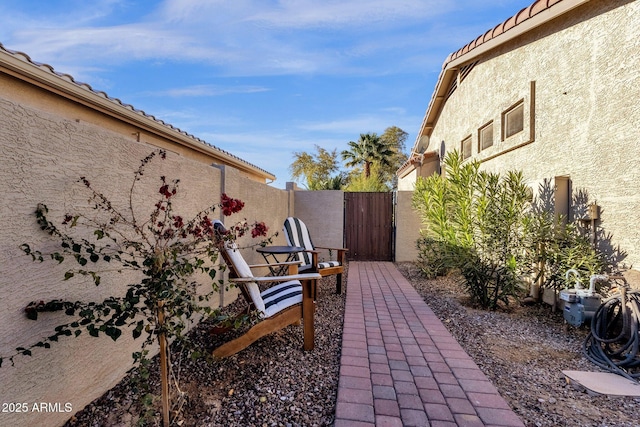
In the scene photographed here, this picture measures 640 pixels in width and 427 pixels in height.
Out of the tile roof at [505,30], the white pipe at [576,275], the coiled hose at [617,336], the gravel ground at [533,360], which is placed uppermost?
the tile roof at [505,30]

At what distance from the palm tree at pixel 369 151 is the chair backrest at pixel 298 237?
1838 cm

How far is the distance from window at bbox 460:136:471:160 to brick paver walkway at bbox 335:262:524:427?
558 cm

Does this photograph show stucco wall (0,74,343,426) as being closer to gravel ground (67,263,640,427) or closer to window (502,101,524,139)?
gravel ground (67,263,640,427)

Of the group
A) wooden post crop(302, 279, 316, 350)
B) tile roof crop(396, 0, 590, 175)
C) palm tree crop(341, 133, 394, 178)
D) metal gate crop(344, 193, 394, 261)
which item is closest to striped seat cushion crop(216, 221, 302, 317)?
wooden post crop(302, 279, 316, 350)

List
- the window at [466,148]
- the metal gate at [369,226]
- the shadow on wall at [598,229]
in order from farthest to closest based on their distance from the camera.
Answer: the metal gate at [369,226]
the window at [466,148]
the shadow on wall at [598,229]

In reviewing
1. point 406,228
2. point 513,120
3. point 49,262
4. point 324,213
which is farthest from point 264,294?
point 406,228

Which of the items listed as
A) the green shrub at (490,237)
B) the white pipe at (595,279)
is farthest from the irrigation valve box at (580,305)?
the green shrub at (490,237)

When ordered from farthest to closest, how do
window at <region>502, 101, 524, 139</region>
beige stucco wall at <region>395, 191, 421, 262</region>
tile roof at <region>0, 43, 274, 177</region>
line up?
beige stucco wall at <region>395, 191, 421, 262</region>
window at <region>502, 101, 524, 139</region>
tile roof at <region>0, 43, 274, 177</region>

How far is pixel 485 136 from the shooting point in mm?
7535

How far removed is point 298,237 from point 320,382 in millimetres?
3712

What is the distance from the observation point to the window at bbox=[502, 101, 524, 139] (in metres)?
5.96

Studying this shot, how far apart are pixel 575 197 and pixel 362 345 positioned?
145 inches

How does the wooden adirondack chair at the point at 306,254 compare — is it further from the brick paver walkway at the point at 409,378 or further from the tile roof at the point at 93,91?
the tile roof at the point at 93,91

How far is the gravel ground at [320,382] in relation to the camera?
228cm
